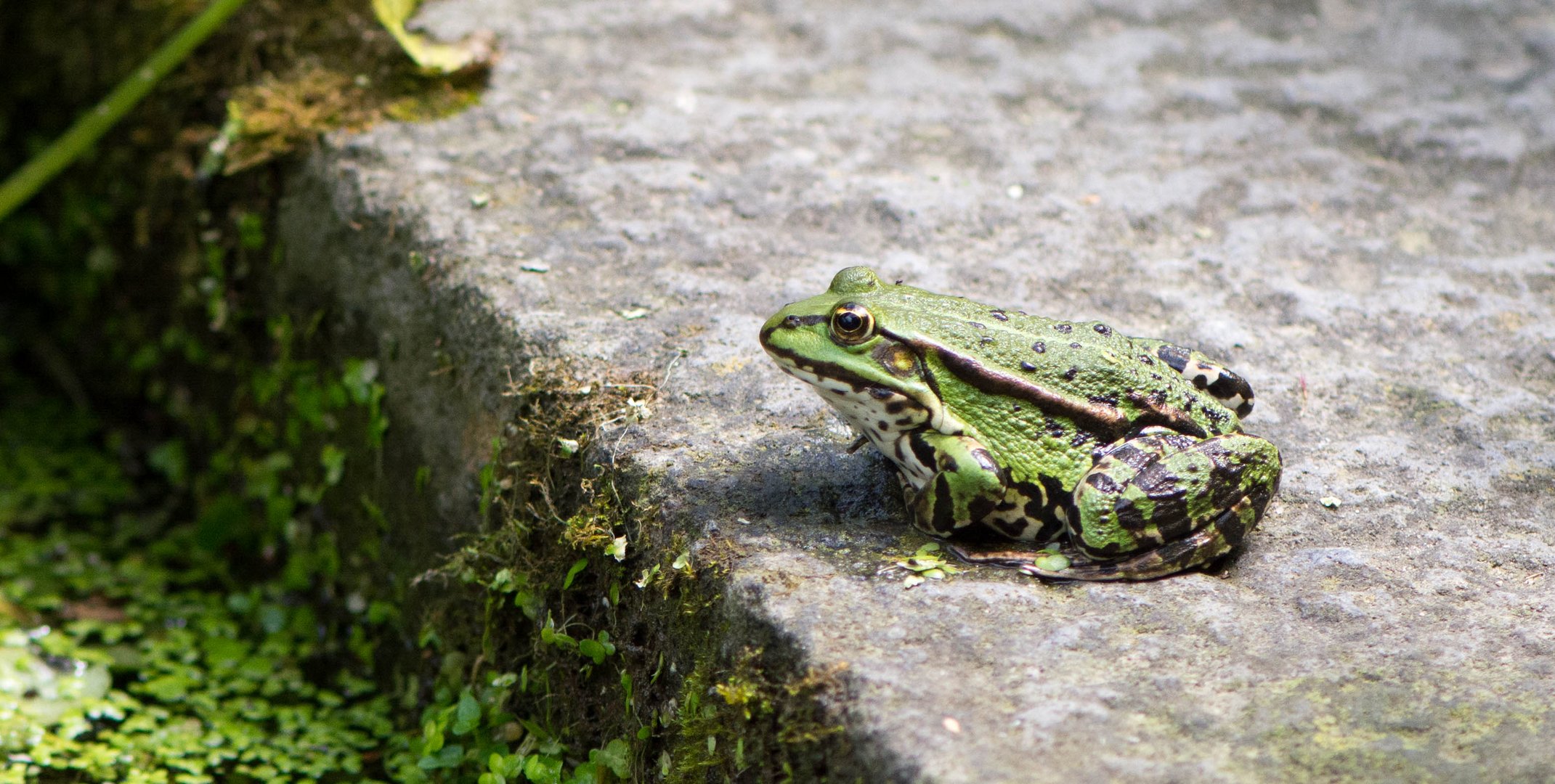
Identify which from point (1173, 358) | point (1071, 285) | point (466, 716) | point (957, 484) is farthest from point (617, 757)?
point (1071, 285)

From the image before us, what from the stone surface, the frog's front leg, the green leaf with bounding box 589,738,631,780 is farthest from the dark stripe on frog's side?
the green leaf with bounding box 589,738,631,780

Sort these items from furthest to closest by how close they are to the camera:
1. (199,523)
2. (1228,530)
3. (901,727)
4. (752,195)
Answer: (199,523), (752,195), (1228,530), (901,727)

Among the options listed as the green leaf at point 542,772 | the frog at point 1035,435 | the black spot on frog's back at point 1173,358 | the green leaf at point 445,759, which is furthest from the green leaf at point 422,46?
the black spot on frog's back at point 1173,358

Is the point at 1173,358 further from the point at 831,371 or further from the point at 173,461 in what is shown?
the point at 173,461

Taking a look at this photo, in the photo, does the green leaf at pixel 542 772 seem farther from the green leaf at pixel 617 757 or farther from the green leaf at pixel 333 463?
the green leaf at pixel 333 463

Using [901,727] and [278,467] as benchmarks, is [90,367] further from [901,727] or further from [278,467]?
[901,727]

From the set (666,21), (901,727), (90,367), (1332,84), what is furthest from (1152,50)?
(90,367)

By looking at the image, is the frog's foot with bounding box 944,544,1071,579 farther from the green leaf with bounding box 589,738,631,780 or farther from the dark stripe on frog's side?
the green leaf with bounding box 589,738,631,780
